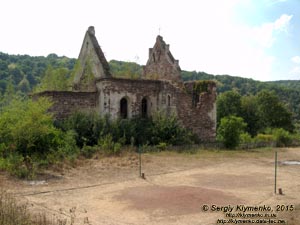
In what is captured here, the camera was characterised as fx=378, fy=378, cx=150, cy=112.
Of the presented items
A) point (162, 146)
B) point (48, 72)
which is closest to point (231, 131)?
point (162, 146)

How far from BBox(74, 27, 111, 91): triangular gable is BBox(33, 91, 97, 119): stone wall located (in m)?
2.11

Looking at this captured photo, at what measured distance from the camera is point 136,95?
23.9 m

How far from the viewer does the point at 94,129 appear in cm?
2056

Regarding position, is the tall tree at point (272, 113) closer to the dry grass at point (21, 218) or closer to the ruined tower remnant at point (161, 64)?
the ruined tower remnant at point (161, 64)

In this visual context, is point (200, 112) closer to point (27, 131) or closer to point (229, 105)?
point (27, 131)

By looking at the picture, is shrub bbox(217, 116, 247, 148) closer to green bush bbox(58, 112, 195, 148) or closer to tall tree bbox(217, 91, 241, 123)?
green bush bbox(58, 112, 195, 148)

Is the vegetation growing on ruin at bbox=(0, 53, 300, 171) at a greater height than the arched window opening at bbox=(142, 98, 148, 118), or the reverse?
the arched window opening at bbox=(142, 98, 148, 118)

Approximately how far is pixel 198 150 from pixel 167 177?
8.42 m

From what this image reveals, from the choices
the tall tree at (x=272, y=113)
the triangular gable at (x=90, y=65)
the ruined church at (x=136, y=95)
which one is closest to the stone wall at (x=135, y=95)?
the ruined church at (x=136, y=95)

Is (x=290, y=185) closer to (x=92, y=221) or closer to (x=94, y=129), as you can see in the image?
(x=92, y=221)

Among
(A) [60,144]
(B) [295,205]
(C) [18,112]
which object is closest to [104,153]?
(A) [60,144]

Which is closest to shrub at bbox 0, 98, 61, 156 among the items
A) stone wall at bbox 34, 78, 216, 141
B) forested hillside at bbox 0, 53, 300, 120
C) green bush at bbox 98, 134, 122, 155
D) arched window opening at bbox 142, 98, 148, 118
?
green bush at bbox 98, 134, 122, 155

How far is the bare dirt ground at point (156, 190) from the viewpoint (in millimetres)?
8633

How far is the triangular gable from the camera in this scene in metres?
24.5
